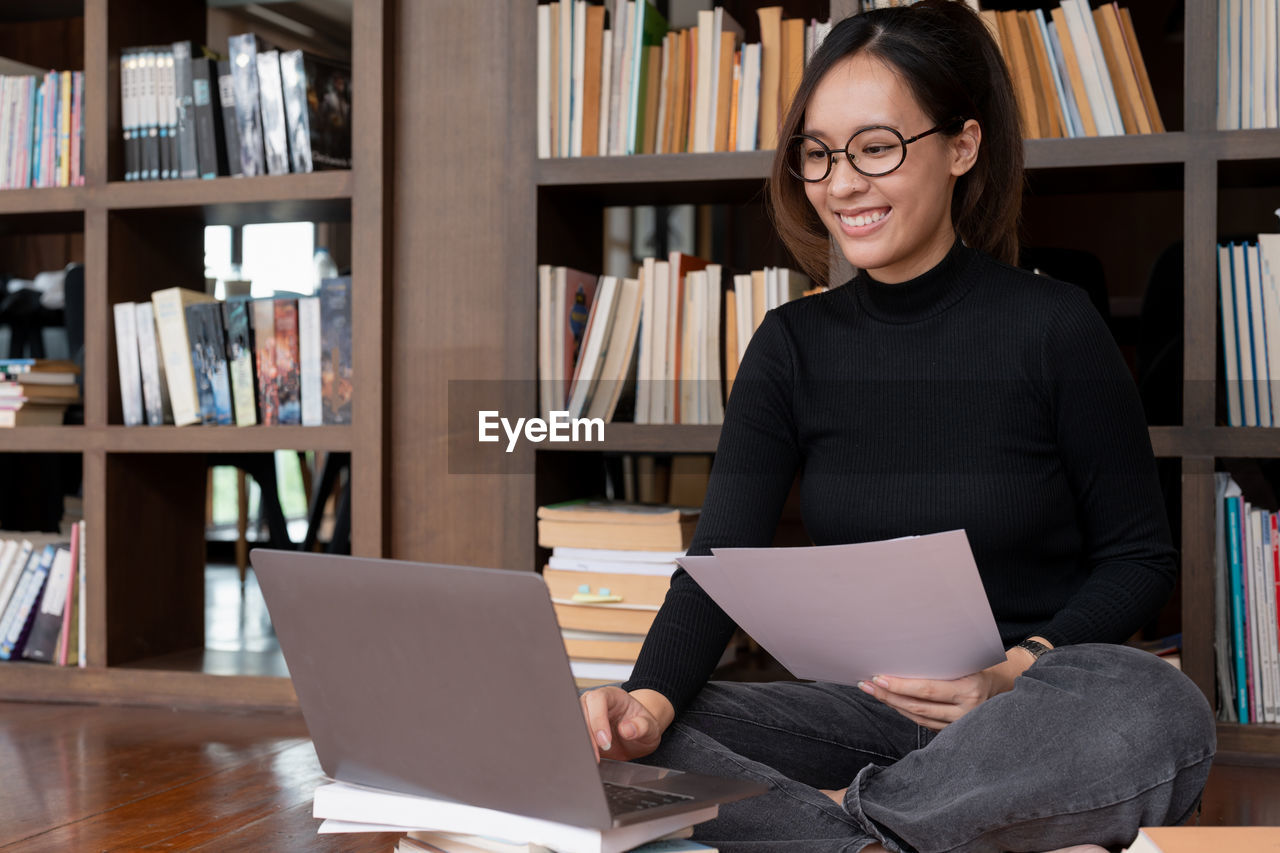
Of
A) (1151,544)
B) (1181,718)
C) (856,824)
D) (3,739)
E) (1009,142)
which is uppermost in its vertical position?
(1009,142)

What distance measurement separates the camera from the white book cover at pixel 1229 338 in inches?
72.1

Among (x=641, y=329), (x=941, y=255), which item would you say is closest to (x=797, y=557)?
(x=941, y=255)

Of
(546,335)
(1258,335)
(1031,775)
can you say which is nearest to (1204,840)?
(1031,775)

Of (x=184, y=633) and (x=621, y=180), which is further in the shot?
(x=184, y=633)

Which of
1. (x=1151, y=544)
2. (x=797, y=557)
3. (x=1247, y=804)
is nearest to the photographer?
(x=797, y=557)

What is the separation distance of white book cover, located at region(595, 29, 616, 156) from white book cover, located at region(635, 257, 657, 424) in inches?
8.5

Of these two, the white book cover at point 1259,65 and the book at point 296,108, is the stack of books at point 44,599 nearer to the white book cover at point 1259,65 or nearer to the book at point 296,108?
the book at point 296,108

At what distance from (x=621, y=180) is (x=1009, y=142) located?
31.7 inches

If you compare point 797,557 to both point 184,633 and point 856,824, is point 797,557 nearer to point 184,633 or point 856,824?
point 856,824

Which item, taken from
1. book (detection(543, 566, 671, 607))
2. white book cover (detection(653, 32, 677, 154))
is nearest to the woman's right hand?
book (detection(543, 566, 671, 607))

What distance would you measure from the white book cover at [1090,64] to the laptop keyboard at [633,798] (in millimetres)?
1408

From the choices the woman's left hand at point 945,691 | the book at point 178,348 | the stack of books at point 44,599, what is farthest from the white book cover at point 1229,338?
the stack of books at point 44,599

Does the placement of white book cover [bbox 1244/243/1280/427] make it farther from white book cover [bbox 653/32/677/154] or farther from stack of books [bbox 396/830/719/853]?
stack of books [bbox 396/830/719/853]

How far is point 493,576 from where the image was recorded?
790mm
